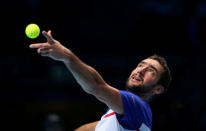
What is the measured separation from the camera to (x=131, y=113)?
316 cm

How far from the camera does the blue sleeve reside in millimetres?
3123

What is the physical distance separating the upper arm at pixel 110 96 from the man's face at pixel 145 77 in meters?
0.60

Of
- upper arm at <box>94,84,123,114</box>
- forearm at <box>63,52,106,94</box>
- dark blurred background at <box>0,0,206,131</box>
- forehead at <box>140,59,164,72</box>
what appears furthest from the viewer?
dark blurred background at <box>0,0,206,131</box>

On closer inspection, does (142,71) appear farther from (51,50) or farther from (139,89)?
(51,50)

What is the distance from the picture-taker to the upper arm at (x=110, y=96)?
300 cm

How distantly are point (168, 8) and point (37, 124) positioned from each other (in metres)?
5.46

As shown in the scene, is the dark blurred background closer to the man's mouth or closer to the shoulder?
the man's mouth

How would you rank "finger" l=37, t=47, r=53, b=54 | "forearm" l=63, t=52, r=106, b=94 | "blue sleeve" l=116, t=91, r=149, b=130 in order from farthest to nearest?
1. "blue sleeve" l=116, t=91, r=149, b=130
2. "forearm" l=63, t=52, r=106, b=94
3. "finger" l=37, t=47, r=53, b=54

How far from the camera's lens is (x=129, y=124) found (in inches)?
125

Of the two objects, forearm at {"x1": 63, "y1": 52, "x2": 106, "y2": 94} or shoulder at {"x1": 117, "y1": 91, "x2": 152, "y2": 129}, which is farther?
shoulder at {"x1": 117, "y1": 91, "x2": 152, "y2": 129}

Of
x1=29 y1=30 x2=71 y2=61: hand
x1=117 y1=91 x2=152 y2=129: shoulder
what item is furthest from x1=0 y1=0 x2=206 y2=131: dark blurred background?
x1=29 y1=30 x2=71 y2=61: hand

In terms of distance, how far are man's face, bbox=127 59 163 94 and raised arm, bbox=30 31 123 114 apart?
60 centimetres

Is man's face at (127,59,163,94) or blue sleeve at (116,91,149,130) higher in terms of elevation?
man's face at (127,59,163,94)

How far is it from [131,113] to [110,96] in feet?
0.93
